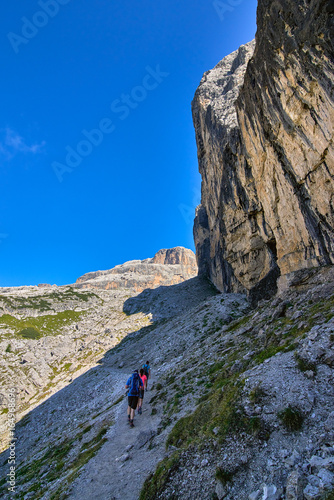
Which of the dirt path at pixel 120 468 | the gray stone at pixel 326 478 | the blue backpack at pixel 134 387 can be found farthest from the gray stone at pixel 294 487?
the blue backpack at pixel 134 387

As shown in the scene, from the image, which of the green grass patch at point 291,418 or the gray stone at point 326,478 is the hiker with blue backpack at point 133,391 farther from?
the gray stone at point 326,478

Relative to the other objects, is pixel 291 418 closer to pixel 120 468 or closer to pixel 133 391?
pixel 120 468

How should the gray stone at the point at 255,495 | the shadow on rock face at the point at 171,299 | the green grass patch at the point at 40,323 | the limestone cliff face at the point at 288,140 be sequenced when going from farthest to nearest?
1. the green grass patch at the point at 40,323
2. the shadow on rock face at the point at 171,299
3. the limestone cliff face at the point at 288,140
4. the gray stone at the point at 255,495

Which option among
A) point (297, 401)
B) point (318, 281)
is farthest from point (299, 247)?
point (297, 401)

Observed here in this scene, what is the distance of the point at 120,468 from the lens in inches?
387

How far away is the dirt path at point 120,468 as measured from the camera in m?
8.38

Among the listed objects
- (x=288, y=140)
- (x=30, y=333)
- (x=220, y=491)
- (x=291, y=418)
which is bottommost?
(x=220, y=491)

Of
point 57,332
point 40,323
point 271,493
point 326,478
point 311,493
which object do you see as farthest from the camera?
point 40,323

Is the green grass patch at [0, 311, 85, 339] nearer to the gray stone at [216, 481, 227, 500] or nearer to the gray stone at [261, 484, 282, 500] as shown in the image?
the gray stone at [216, 481, 227, 500]

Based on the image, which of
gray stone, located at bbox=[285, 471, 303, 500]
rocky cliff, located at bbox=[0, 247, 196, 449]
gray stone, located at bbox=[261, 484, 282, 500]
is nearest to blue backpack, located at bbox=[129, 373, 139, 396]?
gray stone, located at bbox=[261, 484, 282, 500]

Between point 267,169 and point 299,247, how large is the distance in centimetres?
1173

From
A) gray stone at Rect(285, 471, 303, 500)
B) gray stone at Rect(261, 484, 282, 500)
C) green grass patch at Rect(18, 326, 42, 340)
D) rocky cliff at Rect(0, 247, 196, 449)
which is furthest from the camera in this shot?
green grass patch at Rect(18, 326, 42, 340)

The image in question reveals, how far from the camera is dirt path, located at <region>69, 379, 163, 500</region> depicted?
8375mm

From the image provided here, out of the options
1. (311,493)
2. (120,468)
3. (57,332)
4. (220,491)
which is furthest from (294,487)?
(57,332)
